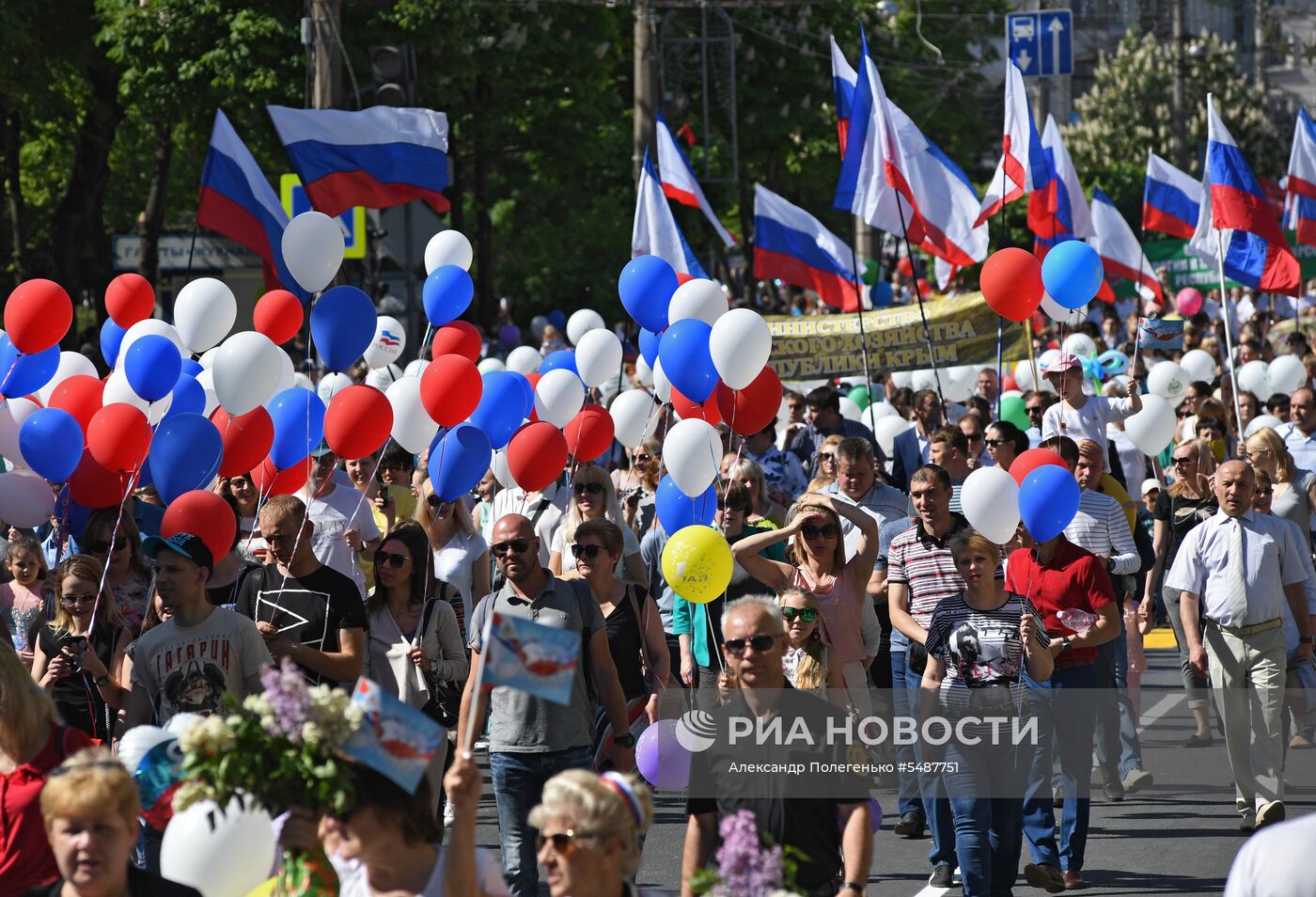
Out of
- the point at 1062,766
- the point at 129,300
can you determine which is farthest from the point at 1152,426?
the point at 129,300

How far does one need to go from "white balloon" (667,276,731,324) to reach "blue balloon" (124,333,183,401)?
2.59 m

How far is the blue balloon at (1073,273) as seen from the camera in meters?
10.5

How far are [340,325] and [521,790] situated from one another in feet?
11.7

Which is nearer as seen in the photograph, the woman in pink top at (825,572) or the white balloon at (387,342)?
the woman in pink top at (825,572)

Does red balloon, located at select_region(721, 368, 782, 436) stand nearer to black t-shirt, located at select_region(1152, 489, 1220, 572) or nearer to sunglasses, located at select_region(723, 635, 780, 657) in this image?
black t-shirt, located at select_region(1152, 489, 1220, 572)

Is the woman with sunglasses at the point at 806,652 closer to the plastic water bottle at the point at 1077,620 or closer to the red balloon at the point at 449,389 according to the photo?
the plastic water bottle at the point at 1077,620

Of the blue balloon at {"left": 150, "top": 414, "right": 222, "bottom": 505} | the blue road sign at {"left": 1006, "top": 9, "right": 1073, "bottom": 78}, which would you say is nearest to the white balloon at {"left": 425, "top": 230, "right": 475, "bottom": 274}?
the blue balloon at {"left": 150, "top": 414, "right": 222, "bottom": 505}

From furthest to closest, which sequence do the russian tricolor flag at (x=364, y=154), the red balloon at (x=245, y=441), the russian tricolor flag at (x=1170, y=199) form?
1. the russian tricolor flag at (x=1170, y=199)
2. the russian tricolor flag at (x=364, y=154)
3. the red balloon at (x=245, y=441)

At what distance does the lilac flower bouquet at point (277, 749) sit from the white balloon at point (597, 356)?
732 centimetres

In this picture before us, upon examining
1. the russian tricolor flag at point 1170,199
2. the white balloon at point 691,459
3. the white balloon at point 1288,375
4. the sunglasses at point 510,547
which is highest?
the russian tricolor flag at point 1170,199

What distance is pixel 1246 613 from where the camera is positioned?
28.8 ft

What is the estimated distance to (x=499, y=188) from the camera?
1537 inches

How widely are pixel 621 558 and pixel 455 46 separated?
1760 centimetres

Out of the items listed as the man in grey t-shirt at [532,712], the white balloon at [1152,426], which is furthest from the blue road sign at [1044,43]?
the man in grey t-shirt at [532,712]
